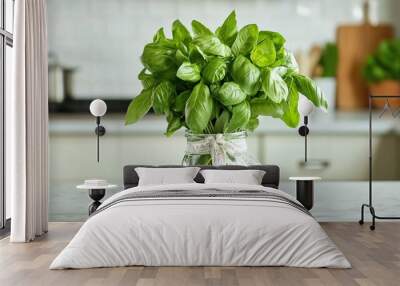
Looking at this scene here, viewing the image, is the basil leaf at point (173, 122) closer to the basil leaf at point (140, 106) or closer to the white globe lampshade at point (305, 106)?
the basil leaf at point (140, 106)

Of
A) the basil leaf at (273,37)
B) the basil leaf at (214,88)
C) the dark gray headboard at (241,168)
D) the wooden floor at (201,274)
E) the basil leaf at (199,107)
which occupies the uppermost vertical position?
the basil leaf at (273,37)

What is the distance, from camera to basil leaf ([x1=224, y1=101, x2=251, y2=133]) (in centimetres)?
636

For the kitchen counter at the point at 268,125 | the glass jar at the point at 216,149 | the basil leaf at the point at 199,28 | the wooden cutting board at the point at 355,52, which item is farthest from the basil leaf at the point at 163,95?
the wooden cutting board at the point at 355,52

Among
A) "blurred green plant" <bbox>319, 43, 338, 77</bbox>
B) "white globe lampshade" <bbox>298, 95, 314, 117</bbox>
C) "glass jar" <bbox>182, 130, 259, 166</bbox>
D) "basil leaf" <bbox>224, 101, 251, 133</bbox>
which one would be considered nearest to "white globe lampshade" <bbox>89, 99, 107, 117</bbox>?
"glass jar" <bbox>182, 130, 259, 166</bbox>

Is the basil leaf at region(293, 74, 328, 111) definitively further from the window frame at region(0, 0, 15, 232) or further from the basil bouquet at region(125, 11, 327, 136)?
the window frame at region(0, 0, 15, 232)

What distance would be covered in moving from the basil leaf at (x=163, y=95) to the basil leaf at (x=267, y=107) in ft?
2.56

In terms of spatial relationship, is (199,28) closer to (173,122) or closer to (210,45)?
(210,45)

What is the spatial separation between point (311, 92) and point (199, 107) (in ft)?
3.56

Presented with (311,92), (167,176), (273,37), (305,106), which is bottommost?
(167,176)

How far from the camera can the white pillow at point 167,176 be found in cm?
613

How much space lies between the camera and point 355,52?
296 inches

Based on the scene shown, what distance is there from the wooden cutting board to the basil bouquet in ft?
3.23

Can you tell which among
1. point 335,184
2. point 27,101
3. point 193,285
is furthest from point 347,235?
point 27,101

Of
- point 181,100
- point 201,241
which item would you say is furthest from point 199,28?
point 201,241
